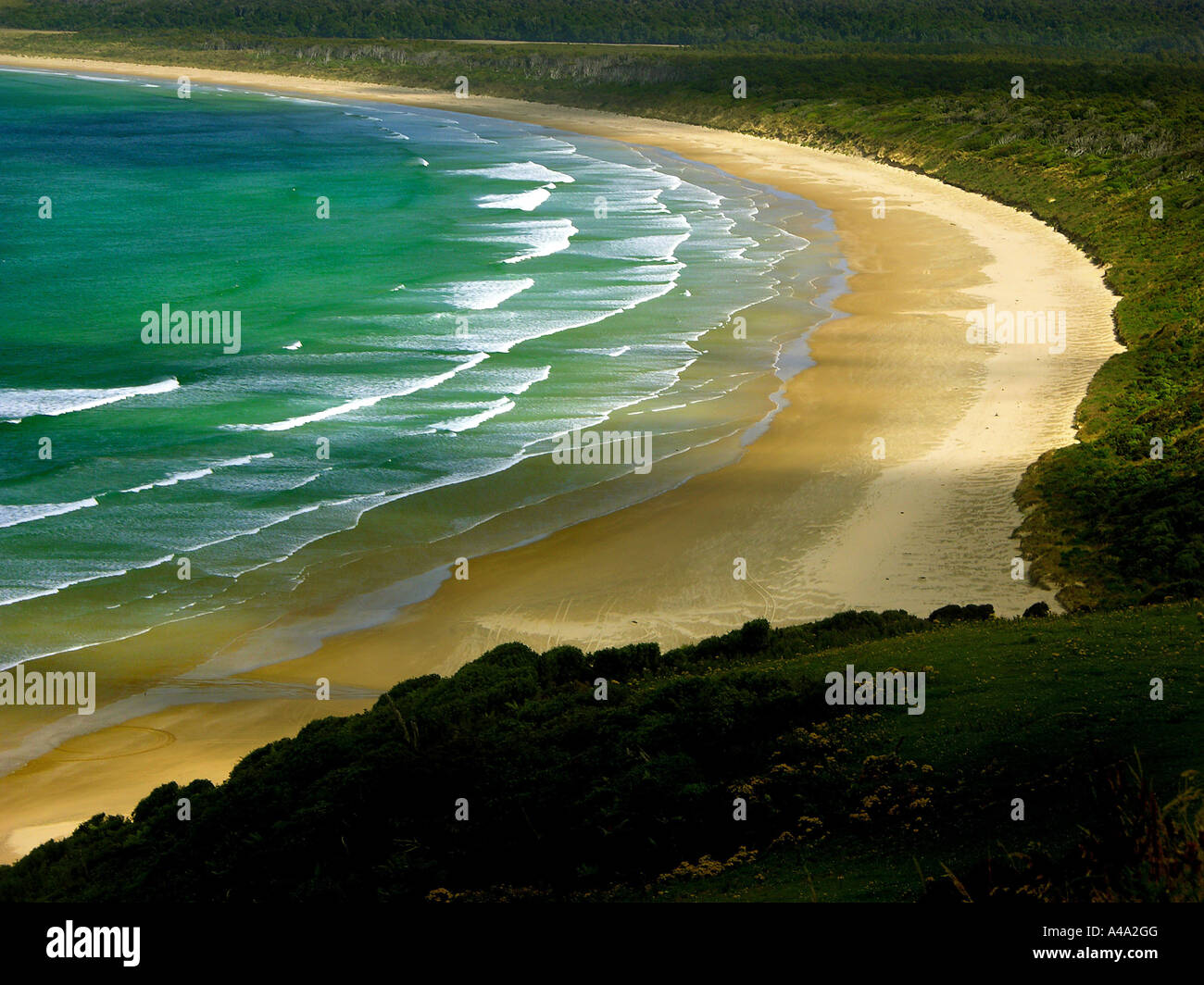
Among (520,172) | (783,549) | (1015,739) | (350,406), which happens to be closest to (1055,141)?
(520,172)

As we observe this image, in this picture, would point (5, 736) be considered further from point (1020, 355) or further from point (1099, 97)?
point (1099, 97)

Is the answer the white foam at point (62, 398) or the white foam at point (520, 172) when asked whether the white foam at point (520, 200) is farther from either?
the white foam at point (62, 398)

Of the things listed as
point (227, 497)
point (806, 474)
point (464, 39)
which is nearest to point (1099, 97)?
point (806, 474)

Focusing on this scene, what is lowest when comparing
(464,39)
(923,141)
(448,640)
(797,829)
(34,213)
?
(797,829)

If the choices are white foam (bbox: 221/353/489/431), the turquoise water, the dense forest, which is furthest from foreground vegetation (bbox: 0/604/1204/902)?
the dense forest

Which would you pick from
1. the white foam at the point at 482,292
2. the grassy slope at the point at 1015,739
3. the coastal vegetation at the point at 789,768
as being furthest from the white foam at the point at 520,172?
the grassy slope at the point at 1015,739

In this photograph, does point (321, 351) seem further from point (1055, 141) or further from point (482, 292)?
point (1055, 141)

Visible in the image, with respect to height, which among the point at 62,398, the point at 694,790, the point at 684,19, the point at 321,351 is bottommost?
the point at 694,790
